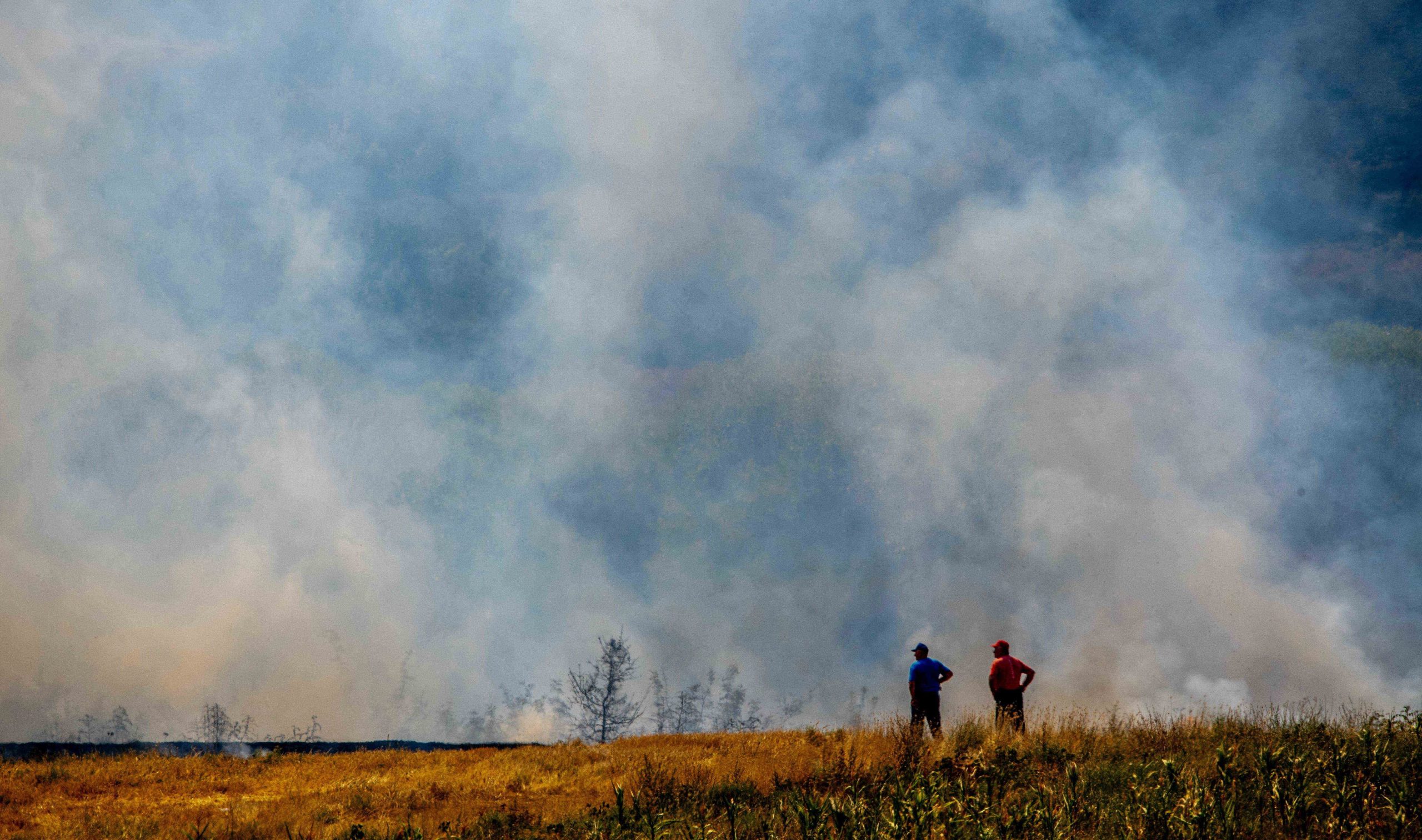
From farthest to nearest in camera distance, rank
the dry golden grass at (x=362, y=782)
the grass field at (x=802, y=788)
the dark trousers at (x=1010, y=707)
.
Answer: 1. the dark trousers at (x=1010, y=707)
2. the dry golden grass at (x=362, y=782)
3. the grass field at (x=802, y=788)

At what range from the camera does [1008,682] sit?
515 inches

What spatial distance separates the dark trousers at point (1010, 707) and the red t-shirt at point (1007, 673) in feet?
0.18

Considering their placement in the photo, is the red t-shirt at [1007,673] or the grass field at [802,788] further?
the red t-shirt at [1007,673]

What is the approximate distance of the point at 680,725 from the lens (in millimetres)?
119812

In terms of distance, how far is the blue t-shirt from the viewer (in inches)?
511

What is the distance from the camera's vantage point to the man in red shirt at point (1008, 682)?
508 inches

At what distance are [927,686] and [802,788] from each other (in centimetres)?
451

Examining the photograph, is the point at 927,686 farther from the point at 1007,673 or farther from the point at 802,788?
the point at 802,788

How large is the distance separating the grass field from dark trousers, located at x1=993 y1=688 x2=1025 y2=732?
561 millimetres

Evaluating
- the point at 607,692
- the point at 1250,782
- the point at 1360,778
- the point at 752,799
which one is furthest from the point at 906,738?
the point at 607,692

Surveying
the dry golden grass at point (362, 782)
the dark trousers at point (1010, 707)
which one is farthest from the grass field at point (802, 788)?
the dark trousers at point (1010, 707)

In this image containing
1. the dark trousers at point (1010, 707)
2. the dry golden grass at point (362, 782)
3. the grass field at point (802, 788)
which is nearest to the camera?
the grass field at point (802, 788)

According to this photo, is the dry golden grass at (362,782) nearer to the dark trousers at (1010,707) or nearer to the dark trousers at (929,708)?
the dark trousers at (929,708)

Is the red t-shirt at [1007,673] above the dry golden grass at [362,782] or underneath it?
above
